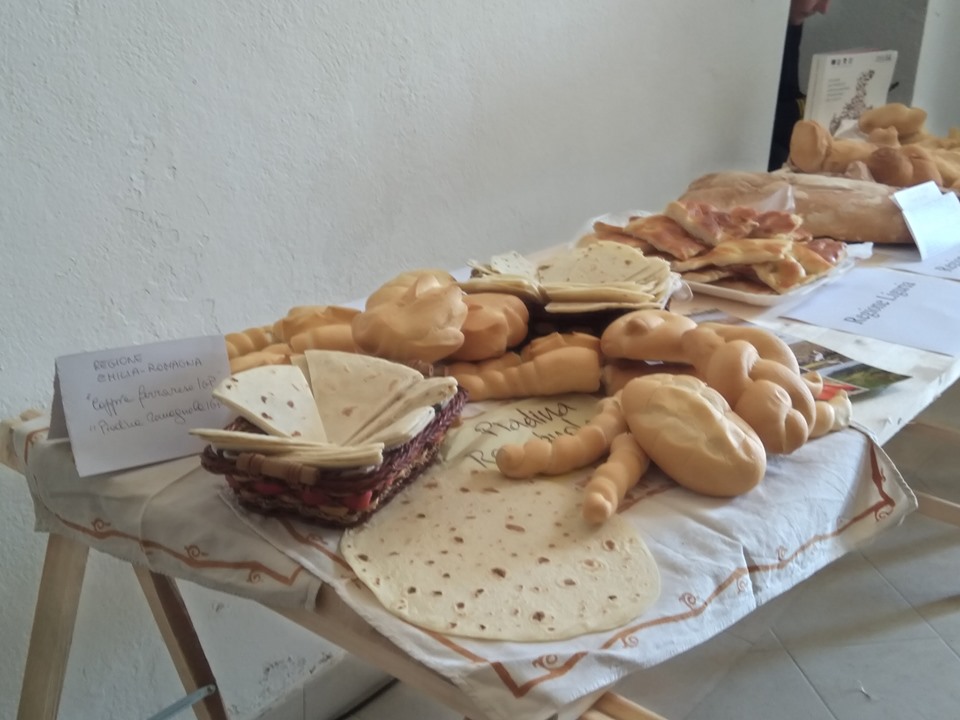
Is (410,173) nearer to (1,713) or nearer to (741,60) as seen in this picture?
(1,713)

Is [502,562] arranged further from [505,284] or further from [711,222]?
[711,222]

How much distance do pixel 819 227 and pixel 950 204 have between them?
10.1 inches

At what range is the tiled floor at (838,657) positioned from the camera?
1228 mm

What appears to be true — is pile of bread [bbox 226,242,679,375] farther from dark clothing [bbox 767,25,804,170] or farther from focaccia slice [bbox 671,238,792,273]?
dark clothing [bbox 767,25,804,170]

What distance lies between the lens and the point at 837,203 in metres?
1.15

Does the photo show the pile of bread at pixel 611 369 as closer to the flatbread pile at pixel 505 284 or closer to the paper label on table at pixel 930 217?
the flatbread pile at pixel 505 284

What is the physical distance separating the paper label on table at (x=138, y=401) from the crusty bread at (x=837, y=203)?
859 millimetres

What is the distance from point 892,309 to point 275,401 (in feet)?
2.35

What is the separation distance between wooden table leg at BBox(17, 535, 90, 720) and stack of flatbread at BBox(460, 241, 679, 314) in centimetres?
45

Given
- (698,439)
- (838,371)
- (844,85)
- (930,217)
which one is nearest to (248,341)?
(698,439)

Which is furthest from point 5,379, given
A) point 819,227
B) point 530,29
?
point 819,227

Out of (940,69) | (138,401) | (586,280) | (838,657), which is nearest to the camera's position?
(138,401)

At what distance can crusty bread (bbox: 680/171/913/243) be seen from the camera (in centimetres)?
113

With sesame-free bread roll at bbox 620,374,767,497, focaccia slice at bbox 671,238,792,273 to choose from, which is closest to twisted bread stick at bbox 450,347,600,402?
sesame-free bread roll at bbox 620,374,767,497
